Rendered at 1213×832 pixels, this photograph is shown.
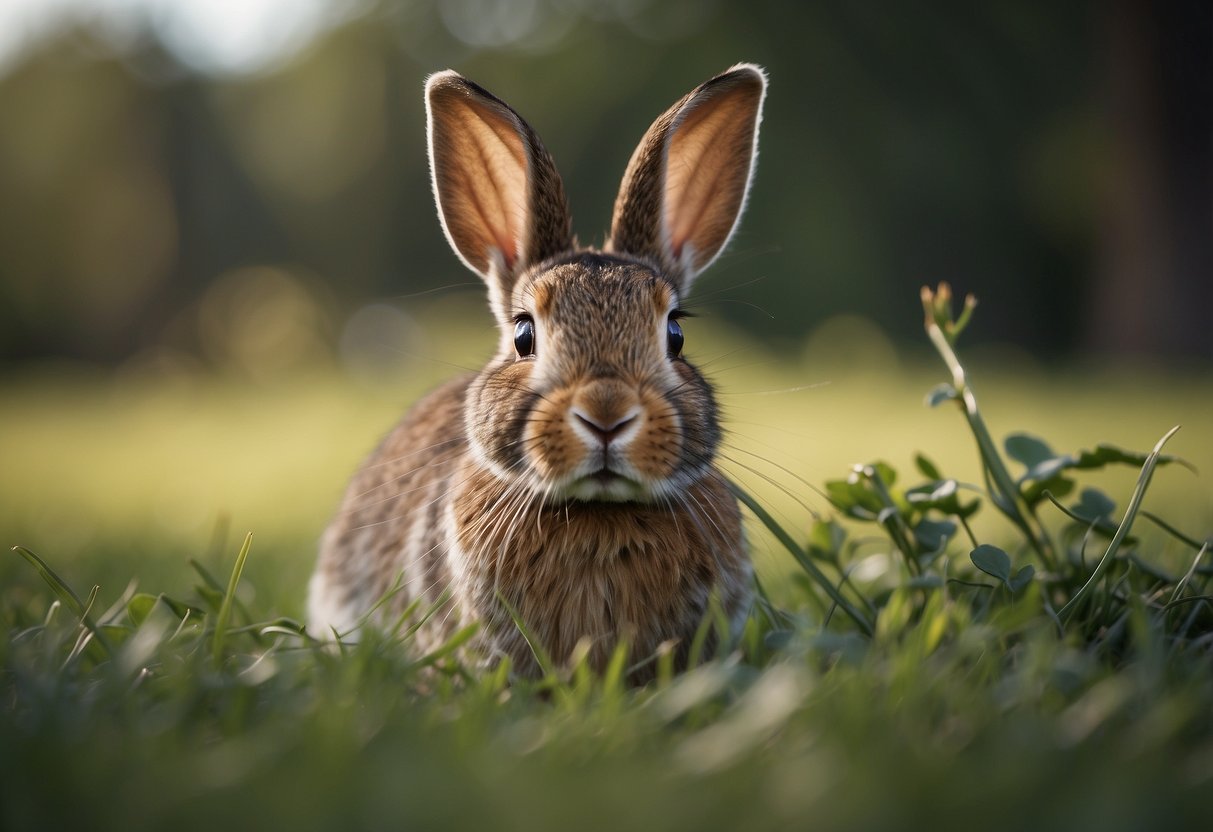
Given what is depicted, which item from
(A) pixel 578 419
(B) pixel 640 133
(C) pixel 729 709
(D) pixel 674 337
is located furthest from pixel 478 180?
(B) pixel 640 133

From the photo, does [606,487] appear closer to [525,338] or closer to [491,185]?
[525,338]

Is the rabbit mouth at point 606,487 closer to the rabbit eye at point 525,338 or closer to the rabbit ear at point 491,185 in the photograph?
the rabbit eye at point 525,338

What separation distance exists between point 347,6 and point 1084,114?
1497 cm

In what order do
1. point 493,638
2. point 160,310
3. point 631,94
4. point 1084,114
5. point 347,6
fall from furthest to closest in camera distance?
1. point 160,310
2. point 347,6
3. point 631,94
4. point 1084,114
5. point 493,638

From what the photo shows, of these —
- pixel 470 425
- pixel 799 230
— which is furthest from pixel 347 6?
pixel 470 425

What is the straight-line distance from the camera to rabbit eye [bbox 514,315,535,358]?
2676 mm

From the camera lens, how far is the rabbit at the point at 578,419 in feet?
7.47

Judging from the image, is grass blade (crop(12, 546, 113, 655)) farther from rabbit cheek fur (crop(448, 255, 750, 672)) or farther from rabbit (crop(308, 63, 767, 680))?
A: rabbit cheek fur (crop(448, 255, 750, 672))

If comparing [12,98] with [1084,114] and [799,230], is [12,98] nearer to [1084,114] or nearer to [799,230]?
[799,230]

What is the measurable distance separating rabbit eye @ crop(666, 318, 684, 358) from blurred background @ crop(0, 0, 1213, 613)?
158 centimetres

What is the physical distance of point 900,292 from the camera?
18594 mm

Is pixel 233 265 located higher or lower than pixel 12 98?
lower

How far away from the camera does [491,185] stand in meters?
3.06

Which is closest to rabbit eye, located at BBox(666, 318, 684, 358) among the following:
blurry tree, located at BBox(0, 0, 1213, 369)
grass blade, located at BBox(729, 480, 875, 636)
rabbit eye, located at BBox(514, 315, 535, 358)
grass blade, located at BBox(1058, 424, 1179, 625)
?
rabbit eye, located at BBox(514, 315, 535, 358)
